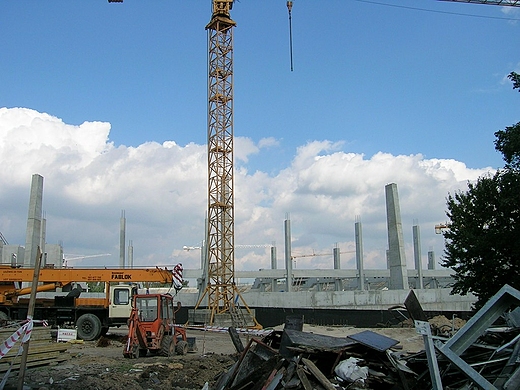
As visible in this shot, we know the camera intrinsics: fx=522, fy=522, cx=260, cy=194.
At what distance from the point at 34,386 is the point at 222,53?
3353cm

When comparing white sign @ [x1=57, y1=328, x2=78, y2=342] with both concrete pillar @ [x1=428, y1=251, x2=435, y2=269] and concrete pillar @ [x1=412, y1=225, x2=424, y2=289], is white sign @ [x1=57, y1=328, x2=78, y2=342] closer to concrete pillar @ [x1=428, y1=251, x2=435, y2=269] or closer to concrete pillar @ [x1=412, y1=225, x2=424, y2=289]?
concrete pillar @ [x1=412, y1=225, x2=424, y2=289]

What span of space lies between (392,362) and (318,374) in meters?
1.38

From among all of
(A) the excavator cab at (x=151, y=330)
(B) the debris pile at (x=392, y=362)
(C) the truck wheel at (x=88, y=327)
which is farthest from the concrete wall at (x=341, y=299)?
(B) the debris pile at (x=392, y=362)

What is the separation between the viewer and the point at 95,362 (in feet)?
51.8

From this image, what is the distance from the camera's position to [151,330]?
56.7 ft

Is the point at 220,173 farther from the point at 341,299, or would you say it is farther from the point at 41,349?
the point at 41,349

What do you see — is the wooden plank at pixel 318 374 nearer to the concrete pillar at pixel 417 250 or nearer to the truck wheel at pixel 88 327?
the truck wheel at pixel 88 327

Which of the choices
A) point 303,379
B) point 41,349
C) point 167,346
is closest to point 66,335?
point 167,346

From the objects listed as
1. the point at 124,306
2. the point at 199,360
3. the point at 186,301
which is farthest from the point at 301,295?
the point at 199,360

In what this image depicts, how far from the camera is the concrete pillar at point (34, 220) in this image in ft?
119

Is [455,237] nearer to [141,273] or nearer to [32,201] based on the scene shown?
[141,273]

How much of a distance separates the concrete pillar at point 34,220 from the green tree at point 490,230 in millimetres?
27120

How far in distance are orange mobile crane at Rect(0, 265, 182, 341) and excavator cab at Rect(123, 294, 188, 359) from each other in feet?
18.6

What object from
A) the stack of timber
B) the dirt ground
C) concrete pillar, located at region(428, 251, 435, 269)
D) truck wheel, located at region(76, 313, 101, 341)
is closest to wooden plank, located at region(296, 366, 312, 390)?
the dirt ground
